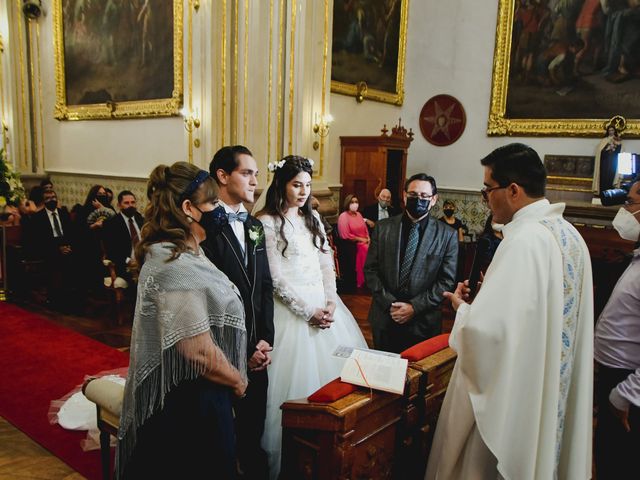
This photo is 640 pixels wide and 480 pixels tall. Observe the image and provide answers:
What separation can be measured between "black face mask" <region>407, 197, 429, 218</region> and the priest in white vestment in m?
1.07

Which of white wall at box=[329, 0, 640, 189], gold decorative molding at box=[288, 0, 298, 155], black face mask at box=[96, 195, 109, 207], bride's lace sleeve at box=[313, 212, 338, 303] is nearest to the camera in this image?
bride's lace sleeve at box=[313, 212, 338, 303]

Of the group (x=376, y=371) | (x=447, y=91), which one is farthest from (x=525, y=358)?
(x=447, y=91)

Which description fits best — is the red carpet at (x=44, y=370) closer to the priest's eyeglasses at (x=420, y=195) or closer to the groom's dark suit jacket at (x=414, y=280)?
the groom's dark suit jacket at (x=414, y=280)

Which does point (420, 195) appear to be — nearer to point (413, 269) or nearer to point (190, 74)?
point (413, 269)

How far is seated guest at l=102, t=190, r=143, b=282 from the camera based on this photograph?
589 centimetres

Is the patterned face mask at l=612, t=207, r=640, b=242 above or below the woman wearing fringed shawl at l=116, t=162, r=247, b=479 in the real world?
above

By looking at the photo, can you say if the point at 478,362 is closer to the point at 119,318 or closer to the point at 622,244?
the point at 119,318

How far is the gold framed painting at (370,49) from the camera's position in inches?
353

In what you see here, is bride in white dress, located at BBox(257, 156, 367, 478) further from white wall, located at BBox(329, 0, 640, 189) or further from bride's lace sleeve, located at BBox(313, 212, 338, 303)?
white wall, located at BBox(329, 0, 640, 189)

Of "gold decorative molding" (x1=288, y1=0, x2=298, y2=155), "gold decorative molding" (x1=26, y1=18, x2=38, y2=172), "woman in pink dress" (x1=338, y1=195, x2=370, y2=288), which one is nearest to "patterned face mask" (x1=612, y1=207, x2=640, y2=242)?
"woman in pink dress" (x1=338, y1=195, x2=370, y2=288)

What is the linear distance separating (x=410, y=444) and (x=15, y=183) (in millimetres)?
6002

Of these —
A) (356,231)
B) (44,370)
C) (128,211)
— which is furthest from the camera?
(356,231)

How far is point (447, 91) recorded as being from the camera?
10.0 m
